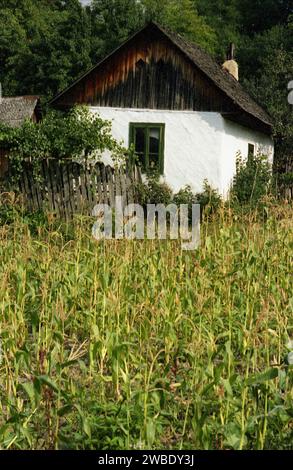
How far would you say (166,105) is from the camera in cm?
2147

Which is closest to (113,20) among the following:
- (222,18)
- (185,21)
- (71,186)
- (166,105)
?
(185,21)

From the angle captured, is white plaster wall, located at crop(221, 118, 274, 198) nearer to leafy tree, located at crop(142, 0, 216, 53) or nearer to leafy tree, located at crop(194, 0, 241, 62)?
leafy tree, located at crop(142, 0, 216, 53)

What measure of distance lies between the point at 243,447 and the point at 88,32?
41131 mm

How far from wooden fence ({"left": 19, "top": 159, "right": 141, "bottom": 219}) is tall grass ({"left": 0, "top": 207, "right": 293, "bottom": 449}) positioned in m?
8.49

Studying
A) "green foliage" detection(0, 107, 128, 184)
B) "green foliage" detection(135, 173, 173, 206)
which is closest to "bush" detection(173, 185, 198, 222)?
"green foliage" detection(135, 173, 173, 206)

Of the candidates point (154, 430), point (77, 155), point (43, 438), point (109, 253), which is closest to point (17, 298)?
point (109, 253)

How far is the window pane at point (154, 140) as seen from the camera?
844 inches

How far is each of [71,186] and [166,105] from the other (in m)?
6.16

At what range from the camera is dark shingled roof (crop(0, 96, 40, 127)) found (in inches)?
1512

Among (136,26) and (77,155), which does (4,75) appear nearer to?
(136,26)

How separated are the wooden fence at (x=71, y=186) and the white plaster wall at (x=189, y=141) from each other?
178 inches

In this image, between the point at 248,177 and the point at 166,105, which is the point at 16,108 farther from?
the point at 248,177

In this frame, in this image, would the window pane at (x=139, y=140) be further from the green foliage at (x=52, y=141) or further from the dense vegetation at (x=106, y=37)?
the dense vegetation at (x=106, y=37)

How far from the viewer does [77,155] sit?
690 inches
